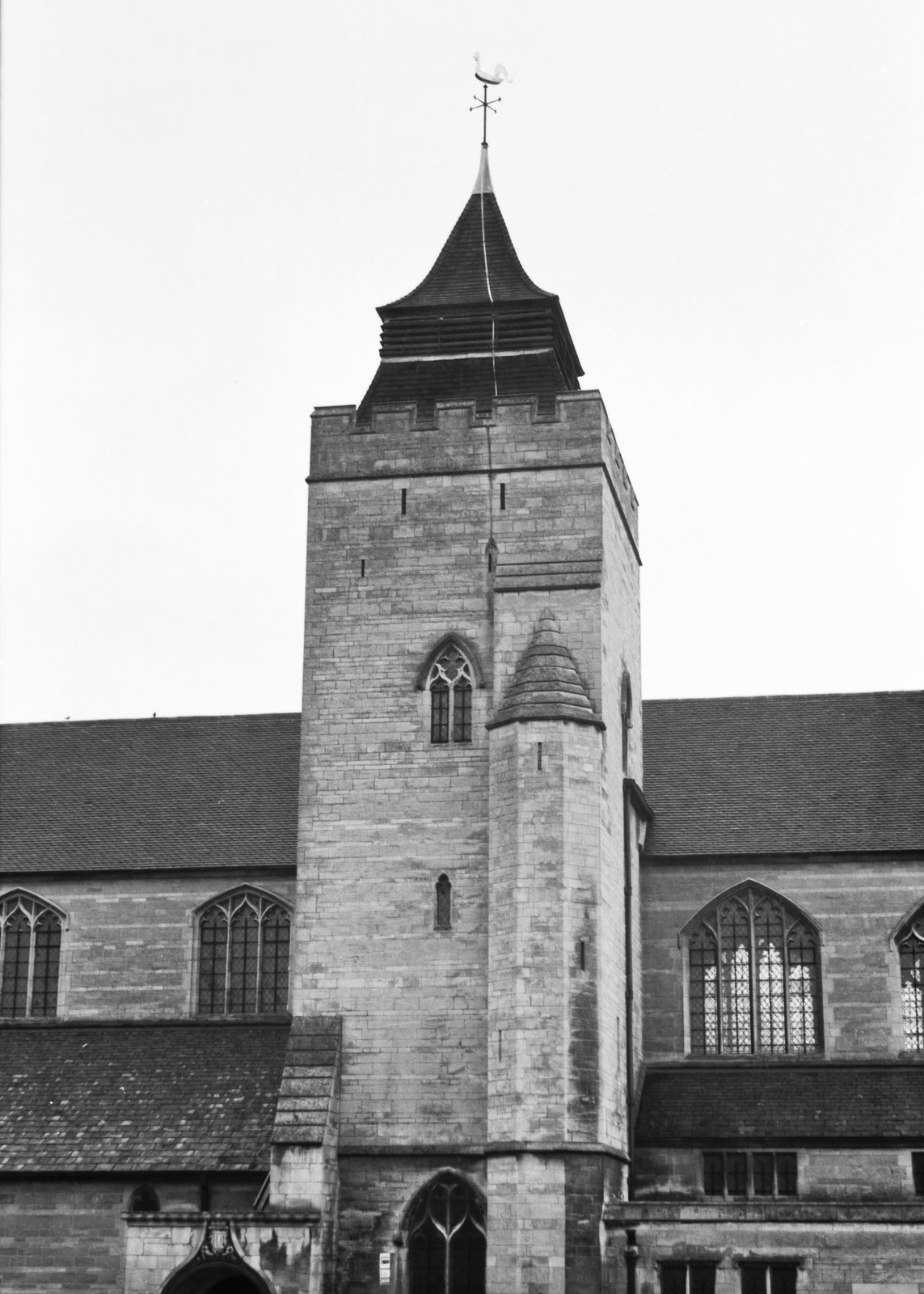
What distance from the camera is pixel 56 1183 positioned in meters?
35.4

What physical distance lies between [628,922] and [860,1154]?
594 centimetres

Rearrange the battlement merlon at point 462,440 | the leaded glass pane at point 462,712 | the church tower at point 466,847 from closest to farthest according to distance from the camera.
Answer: the church tower at point 466,847, the leaded glass pane at point 462,712, the battlement merlon at point 462,440

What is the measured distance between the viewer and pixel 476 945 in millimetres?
35188

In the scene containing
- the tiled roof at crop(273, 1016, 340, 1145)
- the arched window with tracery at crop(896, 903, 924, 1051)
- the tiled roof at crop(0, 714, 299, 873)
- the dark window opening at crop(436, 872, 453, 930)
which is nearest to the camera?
the tiled roof at crop(273, 1016, 340, 1145)

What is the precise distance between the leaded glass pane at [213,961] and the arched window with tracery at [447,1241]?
24.5ft

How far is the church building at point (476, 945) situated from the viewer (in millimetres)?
33156

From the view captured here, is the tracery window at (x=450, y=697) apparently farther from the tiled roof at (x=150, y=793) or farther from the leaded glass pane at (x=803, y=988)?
the leaded glass pane at (x=803, y=988)

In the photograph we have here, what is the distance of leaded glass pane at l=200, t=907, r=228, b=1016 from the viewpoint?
39.9 meters

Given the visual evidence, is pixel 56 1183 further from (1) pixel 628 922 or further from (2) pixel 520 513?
(2) pixel 520 513

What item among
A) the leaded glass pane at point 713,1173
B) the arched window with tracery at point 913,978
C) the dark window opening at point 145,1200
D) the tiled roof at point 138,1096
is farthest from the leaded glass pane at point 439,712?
the arched window with tracery at point 913,978

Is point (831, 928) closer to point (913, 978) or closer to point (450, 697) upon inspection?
point (913, 978)

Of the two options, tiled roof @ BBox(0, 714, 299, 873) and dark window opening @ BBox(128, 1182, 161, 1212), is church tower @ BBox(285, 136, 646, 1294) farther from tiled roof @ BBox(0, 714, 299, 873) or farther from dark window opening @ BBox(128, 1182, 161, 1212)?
tiled roof @ BBox(0, 714, 299, 873)

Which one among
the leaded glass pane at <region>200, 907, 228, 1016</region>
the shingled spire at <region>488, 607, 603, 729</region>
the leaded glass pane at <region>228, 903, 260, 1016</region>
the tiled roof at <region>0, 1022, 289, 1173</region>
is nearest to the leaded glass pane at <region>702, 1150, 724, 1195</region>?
the tiled roof at <region>0, 1022, 289, 1173</region>

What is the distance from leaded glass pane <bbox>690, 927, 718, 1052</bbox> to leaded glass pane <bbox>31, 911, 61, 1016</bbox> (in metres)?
12.9
